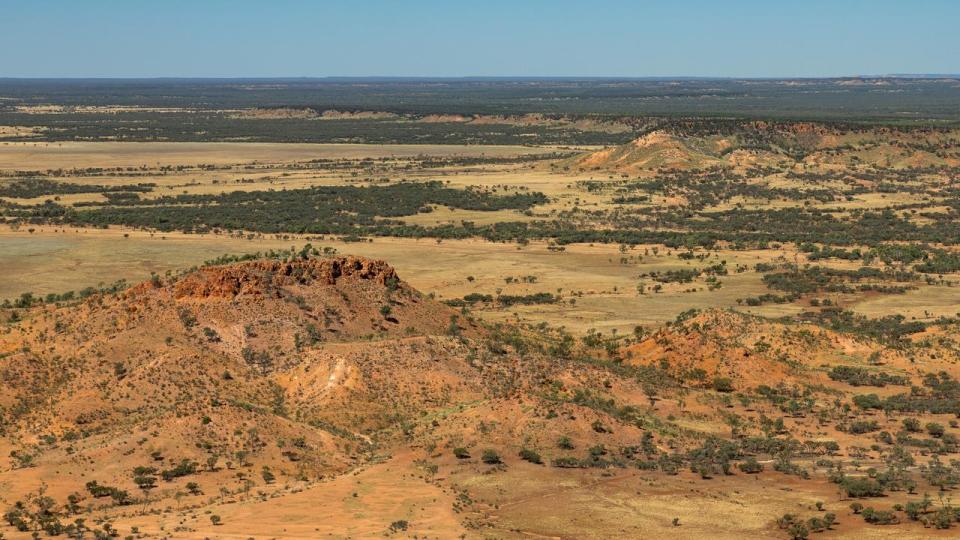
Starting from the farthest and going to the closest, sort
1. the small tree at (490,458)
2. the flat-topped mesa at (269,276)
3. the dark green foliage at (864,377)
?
the dark green foliage at (864,377) < the flat-topped mesa at (269,276) < the small tree at (490,458)

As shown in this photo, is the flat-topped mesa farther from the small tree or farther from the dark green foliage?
the dark green foliage

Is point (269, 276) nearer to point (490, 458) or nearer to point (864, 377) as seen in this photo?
point (490, 458)

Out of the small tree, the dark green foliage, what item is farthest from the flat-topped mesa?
the dark green foliage

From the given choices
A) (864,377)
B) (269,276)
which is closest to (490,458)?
(269,276)

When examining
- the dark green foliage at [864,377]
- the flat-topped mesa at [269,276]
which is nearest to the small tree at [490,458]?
the flat-topped mesa at [269,276]

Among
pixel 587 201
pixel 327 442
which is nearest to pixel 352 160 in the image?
pixel 587 201

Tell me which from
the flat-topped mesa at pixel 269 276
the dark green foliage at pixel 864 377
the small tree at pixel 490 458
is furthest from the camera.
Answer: the dark green foliage at pixel 864 377

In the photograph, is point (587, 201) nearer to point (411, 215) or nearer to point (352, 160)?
point (411, 215)

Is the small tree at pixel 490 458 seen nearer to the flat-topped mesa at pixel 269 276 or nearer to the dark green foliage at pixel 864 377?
the flat-topped mesa at pixel 269 276
